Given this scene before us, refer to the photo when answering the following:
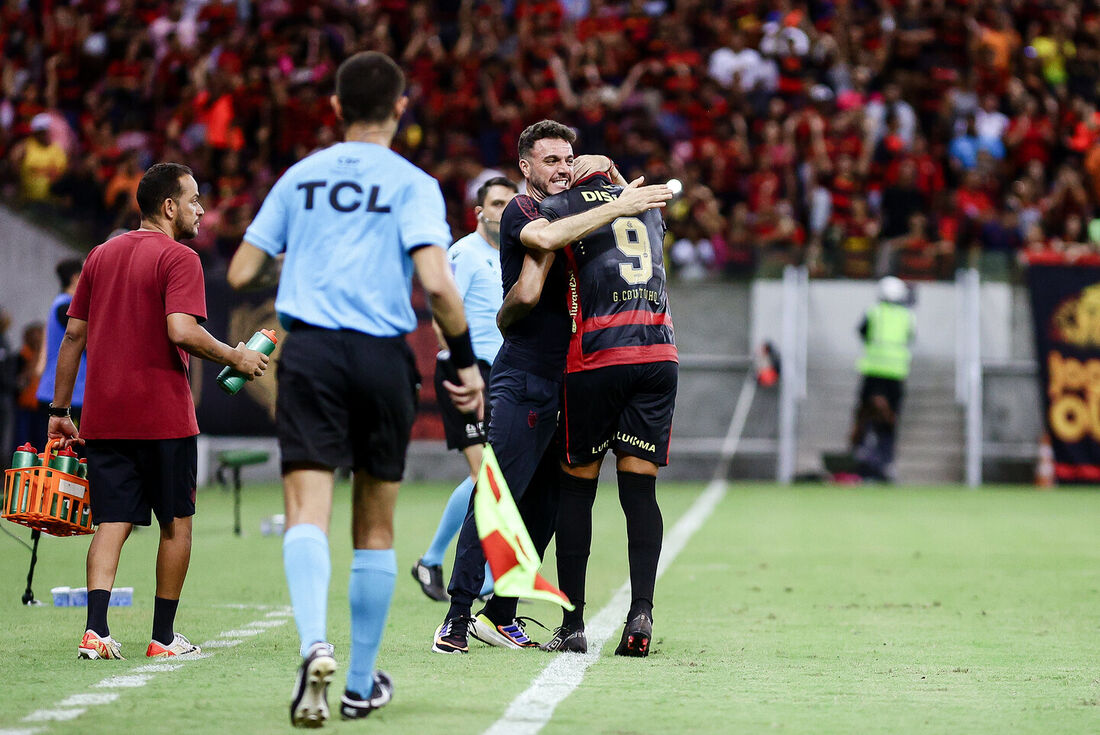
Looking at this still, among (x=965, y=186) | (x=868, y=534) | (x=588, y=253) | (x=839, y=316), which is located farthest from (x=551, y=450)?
(x=965, y=186)

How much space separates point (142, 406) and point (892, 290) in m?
13.2

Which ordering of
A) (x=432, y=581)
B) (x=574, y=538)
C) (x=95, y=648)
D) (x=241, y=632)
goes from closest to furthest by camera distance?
(x=95, y=648)
(x=574, y=538)
(x=241, y=632)
(x=432, y=581)

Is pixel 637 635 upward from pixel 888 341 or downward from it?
downward

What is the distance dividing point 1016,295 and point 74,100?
13926 mm

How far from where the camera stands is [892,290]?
17781mm

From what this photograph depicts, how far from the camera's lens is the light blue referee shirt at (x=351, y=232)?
4.49m

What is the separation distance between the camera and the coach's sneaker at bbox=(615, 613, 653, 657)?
5.87 metres

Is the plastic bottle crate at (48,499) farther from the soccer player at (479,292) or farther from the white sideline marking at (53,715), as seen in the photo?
the soccer player at (479,292)

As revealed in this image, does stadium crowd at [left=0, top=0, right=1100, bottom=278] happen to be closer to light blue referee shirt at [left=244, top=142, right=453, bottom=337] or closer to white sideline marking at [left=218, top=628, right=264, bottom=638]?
white sideline marking at [left=218, top=628, right=264, bottom=638]

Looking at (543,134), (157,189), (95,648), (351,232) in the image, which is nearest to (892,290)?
(543,134)

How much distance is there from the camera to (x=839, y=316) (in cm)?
1872

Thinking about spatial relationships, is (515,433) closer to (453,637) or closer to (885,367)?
(453,637)

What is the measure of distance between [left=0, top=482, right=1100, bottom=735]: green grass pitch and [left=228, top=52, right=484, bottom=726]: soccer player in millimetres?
545

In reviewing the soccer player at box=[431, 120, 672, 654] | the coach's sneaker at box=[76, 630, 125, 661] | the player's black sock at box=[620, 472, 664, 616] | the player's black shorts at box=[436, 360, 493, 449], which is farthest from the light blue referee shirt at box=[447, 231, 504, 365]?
the coach's sneaker at box=[76, 630, 125, 661]
